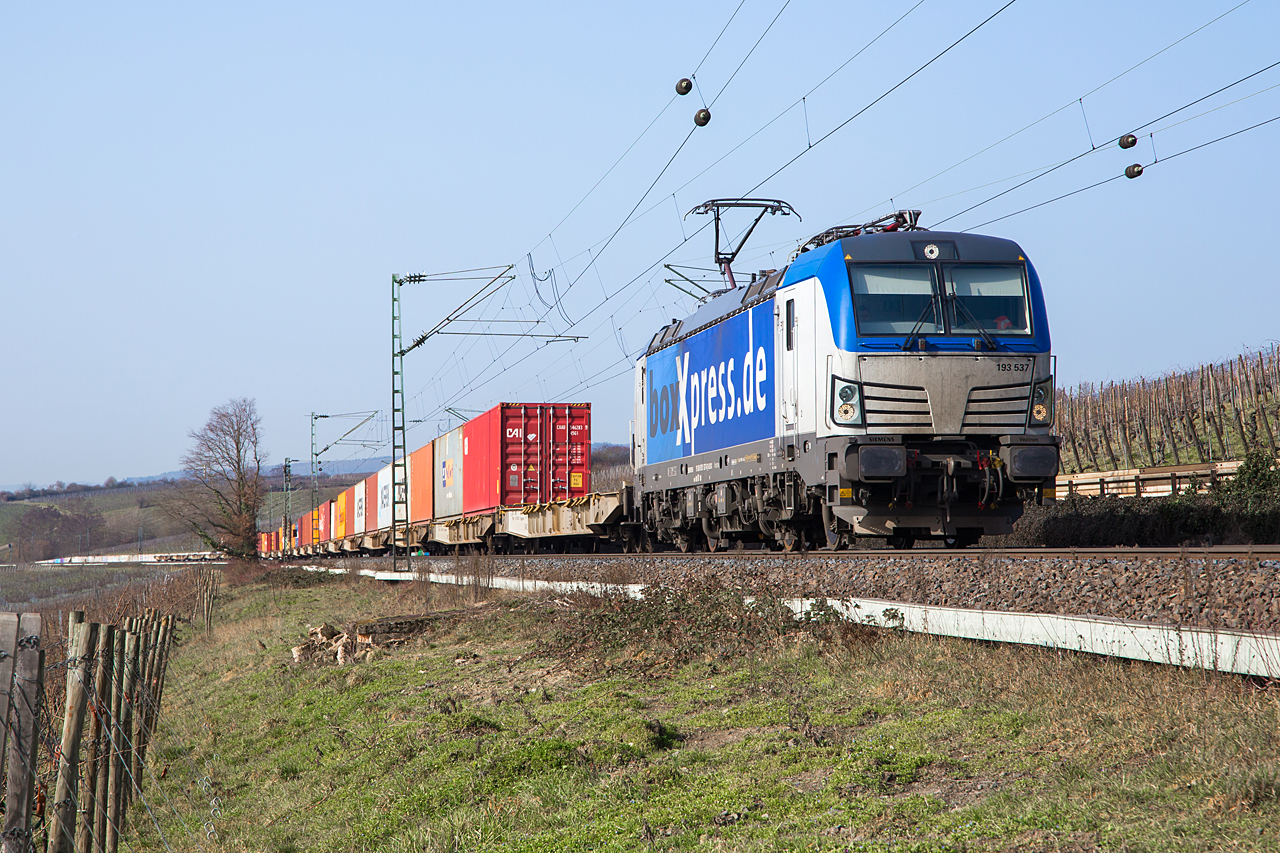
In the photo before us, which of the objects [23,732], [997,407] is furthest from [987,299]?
[23,732]

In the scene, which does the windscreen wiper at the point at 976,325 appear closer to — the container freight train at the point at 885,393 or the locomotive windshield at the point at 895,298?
the container freight train at the point at 885,393

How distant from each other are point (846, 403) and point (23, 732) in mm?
9980

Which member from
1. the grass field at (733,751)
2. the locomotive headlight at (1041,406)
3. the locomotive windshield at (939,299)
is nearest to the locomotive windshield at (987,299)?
the locomotive windshield at (939,299)

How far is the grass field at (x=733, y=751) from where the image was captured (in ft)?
15.3

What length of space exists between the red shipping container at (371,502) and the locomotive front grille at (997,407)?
1405 inches

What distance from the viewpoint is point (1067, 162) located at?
14.3 meters

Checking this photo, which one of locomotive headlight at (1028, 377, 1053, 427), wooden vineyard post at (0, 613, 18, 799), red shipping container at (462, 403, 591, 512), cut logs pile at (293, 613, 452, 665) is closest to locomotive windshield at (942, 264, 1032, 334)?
locomotive headlight at (1028, 377, 1053, 427)

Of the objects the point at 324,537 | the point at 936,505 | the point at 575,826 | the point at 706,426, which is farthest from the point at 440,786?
the point at 324,537

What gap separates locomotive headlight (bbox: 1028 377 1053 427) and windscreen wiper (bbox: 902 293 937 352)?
164cm

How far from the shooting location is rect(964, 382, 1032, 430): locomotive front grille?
43.1 feet

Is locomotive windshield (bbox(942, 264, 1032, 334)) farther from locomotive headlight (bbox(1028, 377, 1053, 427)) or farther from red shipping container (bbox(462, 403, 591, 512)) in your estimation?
red shipping container (bbox(462, 403, 591, 512))

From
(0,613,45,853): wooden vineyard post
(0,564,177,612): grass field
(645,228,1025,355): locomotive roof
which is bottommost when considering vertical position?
(0,564,177,612): grass field

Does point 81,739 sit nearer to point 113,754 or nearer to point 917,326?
point 113,754

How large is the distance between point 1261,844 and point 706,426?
559 inches
